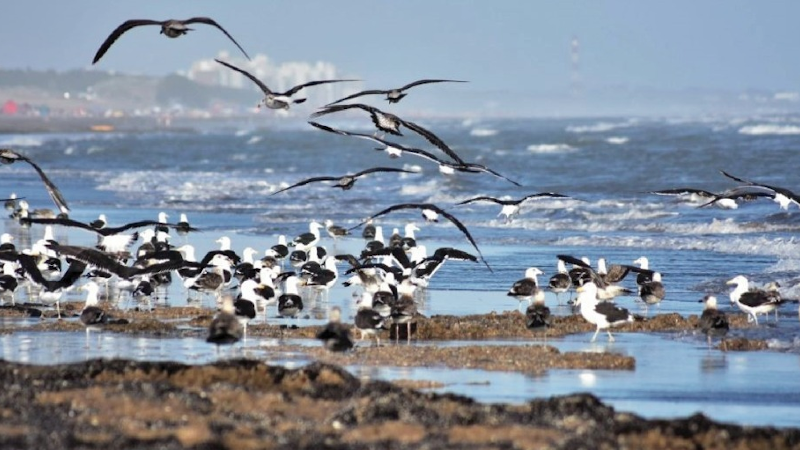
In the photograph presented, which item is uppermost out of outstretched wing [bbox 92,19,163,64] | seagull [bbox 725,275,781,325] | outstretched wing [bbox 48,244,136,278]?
outstretched wing [bbox 92,19,163,64]

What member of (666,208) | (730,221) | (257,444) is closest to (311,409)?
(257,444)

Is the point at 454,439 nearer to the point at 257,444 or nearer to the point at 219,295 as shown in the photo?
the point at 257,444

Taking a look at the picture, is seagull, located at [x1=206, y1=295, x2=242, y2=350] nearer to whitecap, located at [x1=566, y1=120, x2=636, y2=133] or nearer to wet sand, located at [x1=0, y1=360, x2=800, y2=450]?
wet sand, located at [x1=0, y1=360, x2=800, y2=450]

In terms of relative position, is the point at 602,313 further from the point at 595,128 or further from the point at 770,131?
the point at 595,128

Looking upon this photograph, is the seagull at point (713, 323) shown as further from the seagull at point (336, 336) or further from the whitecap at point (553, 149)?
the whitecap at point (553, 149)

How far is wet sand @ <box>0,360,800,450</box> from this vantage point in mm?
11242

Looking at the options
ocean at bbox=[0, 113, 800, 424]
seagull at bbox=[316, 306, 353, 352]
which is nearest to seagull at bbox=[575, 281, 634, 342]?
ocean at bbox=[0, 113, 800, 424]

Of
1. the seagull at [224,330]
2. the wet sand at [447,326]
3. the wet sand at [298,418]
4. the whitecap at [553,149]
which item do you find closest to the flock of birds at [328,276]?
the seagull at [224,330]

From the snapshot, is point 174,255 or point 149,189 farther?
point 149,189

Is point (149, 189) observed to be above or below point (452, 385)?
above

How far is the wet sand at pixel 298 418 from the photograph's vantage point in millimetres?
11242

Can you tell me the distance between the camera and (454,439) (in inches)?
450

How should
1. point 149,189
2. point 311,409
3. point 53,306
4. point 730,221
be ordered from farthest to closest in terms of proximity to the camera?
point 149,189 < point 730,221 < point 53,306 < point 311,409

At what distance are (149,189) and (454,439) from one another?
1704 inches
